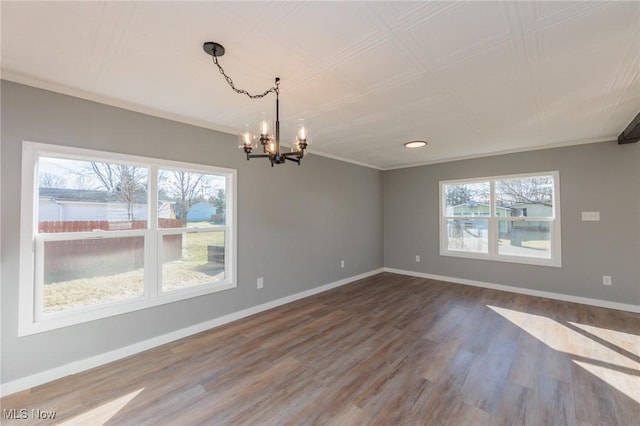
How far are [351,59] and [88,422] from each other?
3032 mm

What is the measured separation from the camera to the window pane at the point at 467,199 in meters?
4.90

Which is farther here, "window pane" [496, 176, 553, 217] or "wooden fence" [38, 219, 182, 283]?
"window pane" [496, 176, 553, 217]

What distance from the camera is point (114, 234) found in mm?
2543

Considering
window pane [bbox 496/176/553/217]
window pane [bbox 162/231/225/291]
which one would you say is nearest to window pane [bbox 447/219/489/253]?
window pane [bbox 496/176/553/217]

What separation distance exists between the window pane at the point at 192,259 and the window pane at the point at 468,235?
14.3ft

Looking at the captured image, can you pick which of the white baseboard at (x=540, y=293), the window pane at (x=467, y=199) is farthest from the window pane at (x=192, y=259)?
the window pane at (x=467, y=199)

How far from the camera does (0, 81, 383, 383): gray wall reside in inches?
80.4

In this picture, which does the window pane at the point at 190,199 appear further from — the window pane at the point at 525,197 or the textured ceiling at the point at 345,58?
the window pane at the point at 525,197

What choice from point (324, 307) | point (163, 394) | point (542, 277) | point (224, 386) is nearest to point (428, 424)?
point (224, 386)

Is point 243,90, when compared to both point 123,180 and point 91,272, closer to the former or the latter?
point 123,180

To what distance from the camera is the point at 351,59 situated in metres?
1.85

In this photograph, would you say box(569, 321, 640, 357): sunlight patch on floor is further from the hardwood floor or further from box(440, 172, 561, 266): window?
box(440, 172, 561, 266): window

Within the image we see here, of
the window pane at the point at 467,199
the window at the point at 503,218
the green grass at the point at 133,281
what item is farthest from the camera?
the window pane at the point at 467,199

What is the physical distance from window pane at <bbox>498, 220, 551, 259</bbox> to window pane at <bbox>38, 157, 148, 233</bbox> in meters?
5.50
